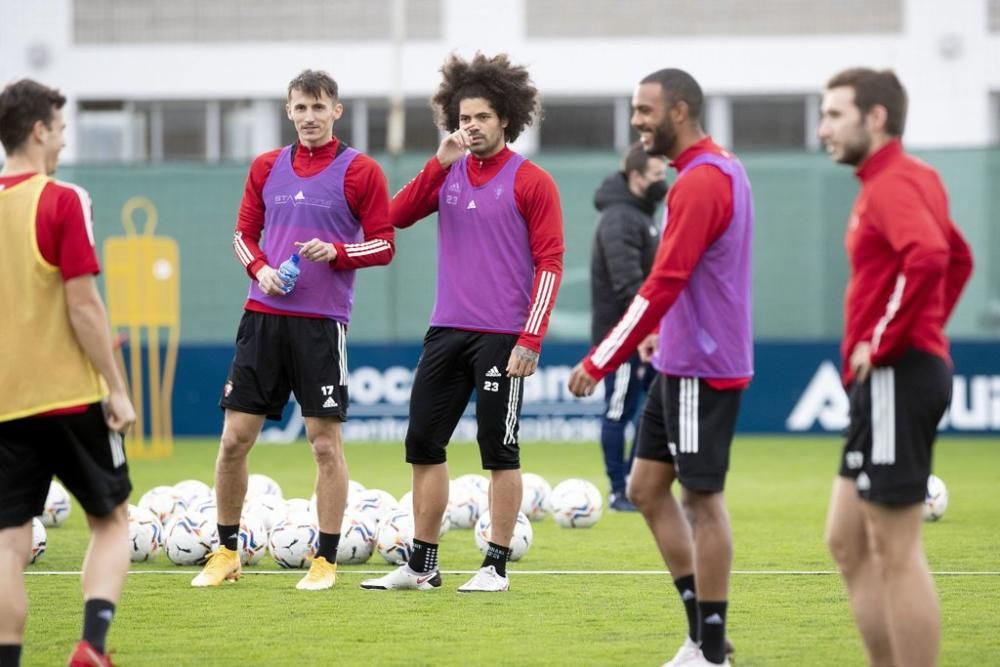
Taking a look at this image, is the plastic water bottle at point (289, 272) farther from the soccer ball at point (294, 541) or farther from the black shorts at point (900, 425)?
the black shorts at point (900, 425)

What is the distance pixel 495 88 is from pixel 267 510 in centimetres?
285

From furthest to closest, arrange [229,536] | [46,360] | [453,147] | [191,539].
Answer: [191,539], [229,536], [453,147], [46,360]

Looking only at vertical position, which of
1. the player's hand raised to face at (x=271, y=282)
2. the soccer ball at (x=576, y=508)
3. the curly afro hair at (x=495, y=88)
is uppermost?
the curly afro hair at (x=495, y=88)

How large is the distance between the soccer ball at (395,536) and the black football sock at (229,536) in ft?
3.02

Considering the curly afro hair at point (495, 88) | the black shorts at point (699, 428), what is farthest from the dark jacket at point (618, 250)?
the black shorts at point (699, 428)

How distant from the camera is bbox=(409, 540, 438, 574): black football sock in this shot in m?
8.19

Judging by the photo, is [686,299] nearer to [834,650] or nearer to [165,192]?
[834,650]

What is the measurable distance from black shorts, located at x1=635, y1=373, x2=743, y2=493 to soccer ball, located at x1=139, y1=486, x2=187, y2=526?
14.8 feet

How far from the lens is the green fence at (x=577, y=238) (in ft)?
59.4

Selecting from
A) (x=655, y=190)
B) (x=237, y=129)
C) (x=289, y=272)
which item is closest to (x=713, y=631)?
(x=289, y=272)

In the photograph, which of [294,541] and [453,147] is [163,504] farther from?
[453,147]

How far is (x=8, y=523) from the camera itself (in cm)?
576

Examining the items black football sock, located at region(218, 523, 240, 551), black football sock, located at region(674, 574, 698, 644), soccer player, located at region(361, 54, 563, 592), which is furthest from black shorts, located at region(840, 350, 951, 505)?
black football sock, located at region(218, 523, 240, 551)

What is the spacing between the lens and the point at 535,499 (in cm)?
1110
